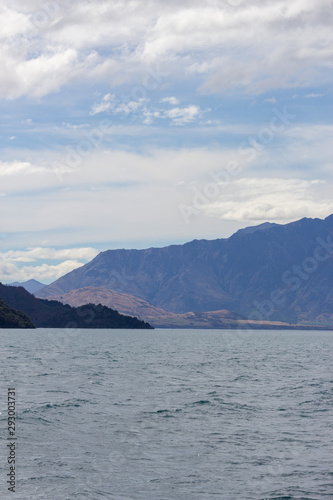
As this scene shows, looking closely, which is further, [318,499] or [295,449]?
[295,449]

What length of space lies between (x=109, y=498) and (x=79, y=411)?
2363 centimetres

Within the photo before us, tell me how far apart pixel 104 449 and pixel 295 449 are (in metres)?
13.2

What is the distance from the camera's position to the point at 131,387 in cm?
6981

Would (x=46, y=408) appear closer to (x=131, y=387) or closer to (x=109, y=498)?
(x=131, y=387)

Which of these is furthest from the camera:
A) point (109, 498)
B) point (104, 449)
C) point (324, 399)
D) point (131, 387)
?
point (131, 387)

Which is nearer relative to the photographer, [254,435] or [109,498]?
[109,498]

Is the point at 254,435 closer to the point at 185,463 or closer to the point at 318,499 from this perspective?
the point at 185,463

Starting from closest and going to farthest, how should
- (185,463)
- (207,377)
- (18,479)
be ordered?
(18,479)
(185,463)
(207,377)

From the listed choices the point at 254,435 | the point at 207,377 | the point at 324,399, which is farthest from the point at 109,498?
the point at 207,377

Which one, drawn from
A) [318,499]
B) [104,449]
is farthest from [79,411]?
[318,499]

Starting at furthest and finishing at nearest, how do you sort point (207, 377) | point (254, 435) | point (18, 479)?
point (207, 377), point (254, 435), point (18, 479)

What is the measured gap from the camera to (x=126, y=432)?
42219 mm

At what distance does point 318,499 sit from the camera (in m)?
27.6

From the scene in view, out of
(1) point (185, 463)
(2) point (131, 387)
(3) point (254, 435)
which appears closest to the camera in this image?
(1) point (185, 463)
